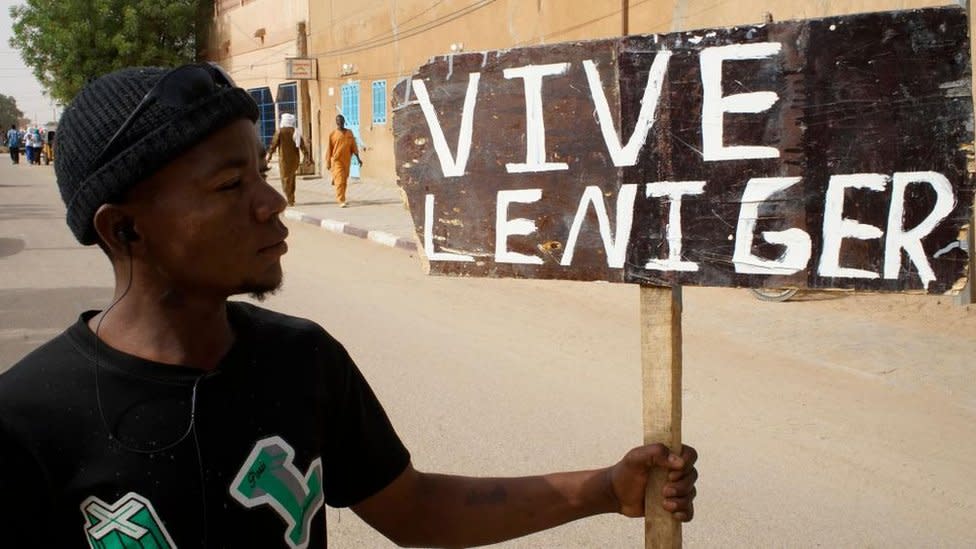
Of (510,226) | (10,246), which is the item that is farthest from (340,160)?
(510,226)

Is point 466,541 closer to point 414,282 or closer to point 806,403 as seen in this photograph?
point 806,403

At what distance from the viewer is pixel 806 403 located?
5.04 meters

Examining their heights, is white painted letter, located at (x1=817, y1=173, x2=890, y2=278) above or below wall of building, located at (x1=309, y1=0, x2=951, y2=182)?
below

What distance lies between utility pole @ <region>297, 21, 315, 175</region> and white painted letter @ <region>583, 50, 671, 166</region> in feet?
81.3

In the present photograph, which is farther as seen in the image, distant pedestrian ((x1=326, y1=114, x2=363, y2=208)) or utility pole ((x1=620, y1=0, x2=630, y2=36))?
distant pedestrian ((x1=326, y1=114, x2=363, y2=208))

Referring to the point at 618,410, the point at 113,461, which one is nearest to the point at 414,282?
the point at 618,410

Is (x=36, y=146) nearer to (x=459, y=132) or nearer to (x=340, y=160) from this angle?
(x=340, y=160)

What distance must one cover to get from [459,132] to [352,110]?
839 inches

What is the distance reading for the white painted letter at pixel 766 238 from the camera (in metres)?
1.73

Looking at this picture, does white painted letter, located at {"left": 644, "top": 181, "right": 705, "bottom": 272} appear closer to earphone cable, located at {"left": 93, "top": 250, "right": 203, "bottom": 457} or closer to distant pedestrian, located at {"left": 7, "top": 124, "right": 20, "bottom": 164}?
earphone cable, located at {"left": 93, "top": 250, "right": 203, "bottom": 457}

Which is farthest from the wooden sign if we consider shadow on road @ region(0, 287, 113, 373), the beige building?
the beige building

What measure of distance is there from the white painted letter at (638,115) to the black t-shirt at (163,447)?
0.71 m

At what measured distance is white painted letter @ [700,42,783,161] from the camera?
1.73 meters

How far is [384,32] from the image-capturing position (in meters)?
20.9
